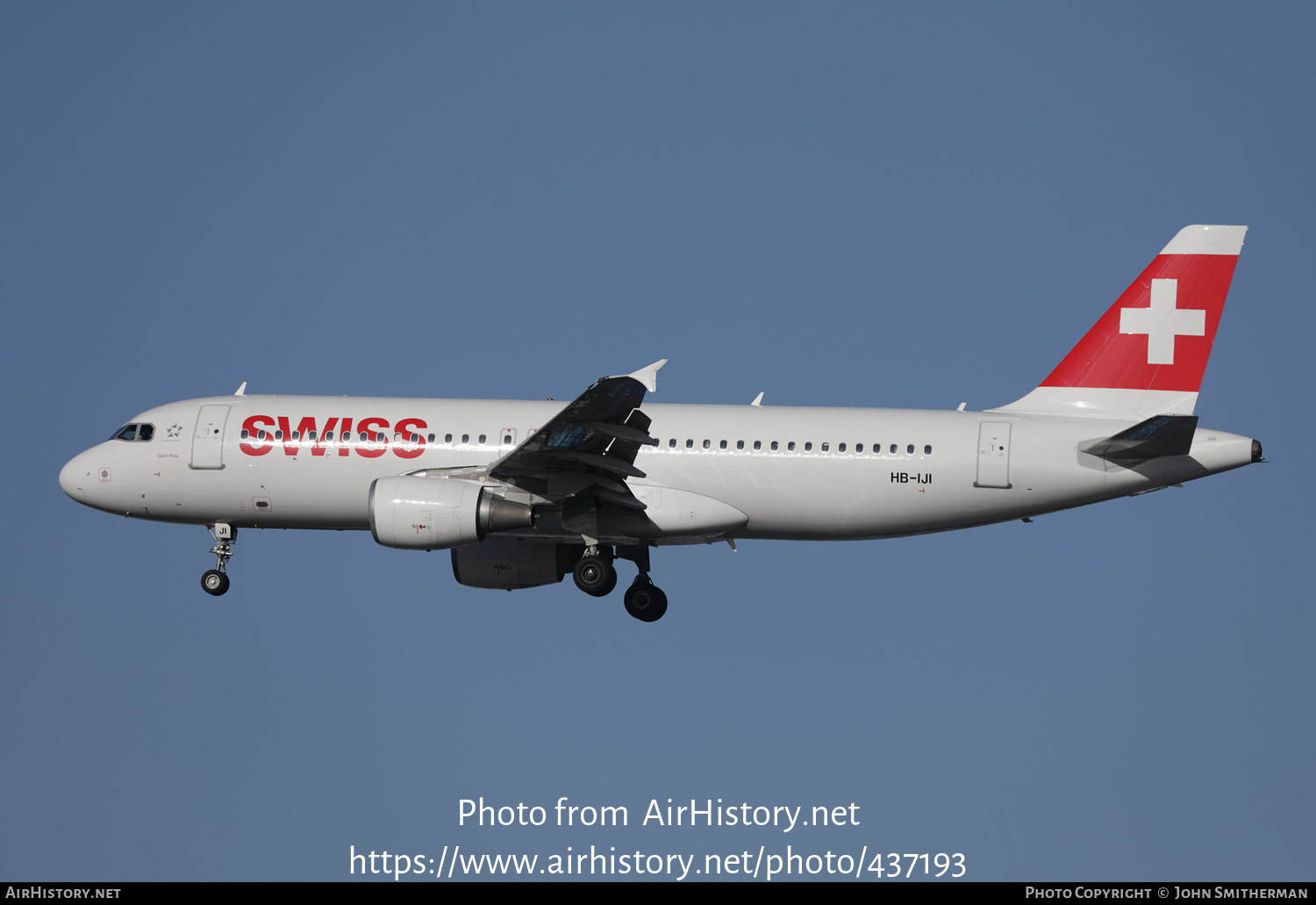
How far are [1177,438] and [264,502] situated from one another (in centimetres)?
2031

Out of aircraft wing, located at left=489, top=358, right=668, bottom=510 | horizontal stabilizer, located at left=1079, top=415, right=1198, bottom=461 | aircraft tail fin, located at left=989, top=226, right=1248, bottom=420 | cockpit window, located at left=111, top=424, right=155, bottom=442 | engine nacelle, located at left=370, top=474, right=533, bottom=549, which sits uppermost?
aircraft tail fin, located at left=989, top=226, right=1248, bottom=420

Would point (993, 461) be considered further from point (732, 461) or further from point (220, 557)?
point (220, 557)

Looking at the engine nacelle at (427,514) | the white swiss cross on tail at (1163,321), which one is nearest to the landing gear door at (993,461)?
the white swiss cross on tail at (1163,321)

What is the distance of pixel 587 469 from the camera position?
30672 mm

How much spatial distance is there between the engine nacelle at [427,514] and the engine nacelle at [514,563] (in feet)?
14.8

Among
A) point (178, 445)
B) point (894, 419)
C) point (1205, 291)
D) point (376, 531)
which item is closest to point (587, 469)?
point (376, 531)

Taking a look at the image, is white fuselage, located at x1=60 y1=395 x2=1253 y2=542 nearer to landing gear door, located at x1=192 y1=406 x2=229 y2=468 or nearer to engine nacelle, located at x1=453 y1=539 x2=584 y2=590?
landing gear door, located at x1=192 y1=406 x2=229 y2=468

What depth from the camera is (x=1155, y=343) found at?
32.9 meters

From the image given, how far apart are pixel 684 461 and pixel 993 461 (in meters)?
6.80

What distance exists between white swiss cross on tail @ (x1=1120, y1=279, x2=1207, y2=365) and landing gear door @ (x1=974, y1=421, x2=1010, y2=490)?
4.38m

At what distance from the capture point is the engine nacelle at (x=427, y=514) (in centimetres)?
2977

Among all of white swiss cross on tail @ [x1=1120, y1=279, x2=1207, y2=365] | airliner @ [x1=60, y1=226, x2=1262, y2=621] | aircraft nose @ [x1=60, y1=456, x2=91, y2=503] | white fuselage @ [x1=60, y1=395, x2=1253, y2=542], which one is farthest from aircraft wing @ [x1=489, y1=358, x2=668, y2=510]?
white swiss cross on tail @ [x1=1120, y1=279, x2=1207, y2=365]

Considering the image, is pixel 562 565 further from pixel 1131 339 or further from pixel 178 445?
pixel 1131 339

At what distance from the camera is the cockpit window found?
112ft
